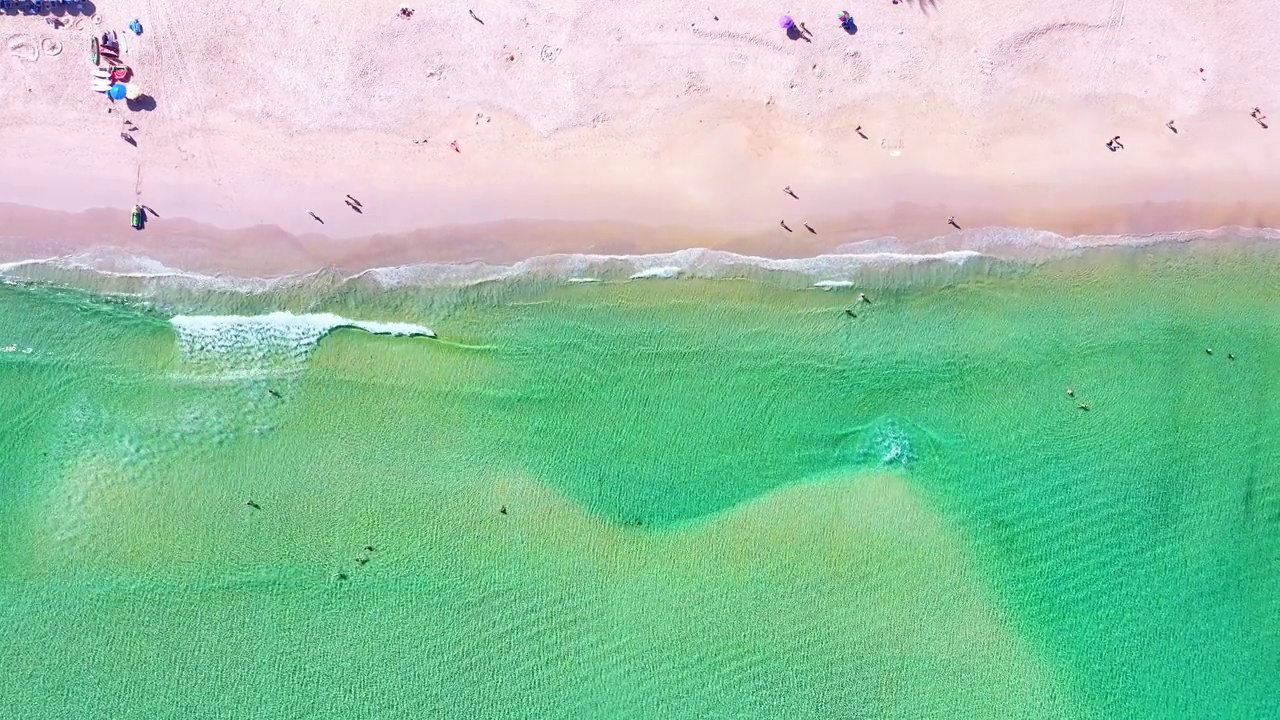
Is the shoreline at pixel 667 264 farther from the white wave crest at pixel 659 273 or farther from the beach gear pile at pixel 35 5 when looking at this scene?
the beach gear pile at pixel 35 5

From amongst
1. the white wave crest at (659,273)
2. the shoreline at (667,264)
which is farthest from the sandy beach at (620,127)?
the white wave crest at (659,273)

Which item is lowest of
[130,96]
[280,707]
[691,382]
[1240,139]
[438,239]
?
[280,707]

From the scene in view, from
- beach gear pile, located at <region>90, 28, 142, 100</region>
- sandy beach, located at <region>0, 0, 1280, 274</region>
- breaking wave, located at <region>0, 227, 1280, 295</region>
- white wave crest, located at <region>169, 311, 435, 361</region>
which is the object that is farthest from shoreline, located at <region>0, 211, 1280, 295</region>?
beach gear pile, located at <region>90, 28, 142, 100</region>

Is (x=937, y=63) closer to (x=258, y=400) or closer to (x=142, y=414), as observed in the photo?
(x=258, y=400)

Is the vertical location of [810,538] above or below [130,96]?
below

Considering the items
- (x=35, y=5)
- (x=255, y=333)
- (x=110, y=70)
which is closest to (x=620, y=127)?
(x=255, y=333)

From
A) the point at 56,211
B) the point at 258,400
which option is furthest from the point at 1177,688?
the point at 56,211

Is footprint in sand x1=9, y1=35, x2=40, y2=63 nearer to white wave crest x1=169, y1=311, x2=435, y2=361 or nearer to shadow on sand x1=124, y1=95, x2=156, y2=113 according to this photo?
shadow on sand x1=124, y1=95, x2=156, y2=113
